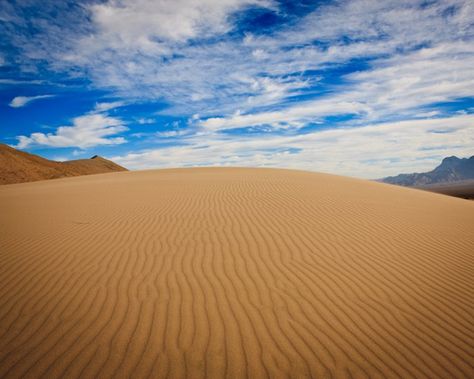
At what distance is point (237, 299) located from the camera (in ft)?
14.0

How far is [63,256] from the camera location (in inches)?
231

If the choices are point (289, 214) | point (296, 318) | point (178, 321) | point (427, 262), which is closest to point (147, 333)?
point (178, 321)

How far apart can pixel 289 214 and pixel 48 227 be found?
6.30m

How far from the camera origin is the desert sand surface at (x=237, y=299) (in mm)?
3199

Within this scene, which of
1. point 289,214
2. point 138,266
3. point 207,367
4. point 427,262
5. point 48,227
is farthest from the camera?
point 289,214

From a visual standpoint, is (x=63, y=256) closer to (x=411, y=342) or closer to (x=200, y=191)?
(x=411, y=342)

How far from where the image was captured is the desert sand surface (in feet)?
→ 10.5

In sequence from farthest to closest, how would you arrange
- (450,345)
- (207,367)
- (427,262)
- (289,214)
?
(289,214), (427,262), (450,345), (207,367)

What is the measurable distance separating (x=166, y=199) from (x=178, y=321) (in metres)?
8.01

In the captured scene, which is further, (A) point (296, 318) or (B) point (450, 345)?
(A) point (296, 318)

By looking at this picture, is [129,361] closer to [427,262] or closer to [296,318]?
[296,318]

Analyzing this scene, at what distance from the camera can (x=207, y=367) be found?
10.2ft

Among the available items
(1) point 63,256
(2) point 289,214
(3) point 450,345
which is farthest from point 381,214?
(1) point 63,256

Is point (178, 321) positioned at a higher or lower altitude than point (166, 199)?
lower
